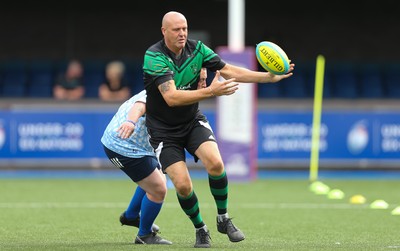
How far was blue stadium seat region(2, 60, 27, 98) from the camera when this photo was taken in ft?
75.3

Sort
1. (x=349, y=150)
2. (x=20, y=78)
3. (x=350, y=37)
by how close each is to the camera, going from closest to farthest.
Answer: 1. (x=349, y=150)
2. (x=20, y=78)
3. (x=350, y=37)

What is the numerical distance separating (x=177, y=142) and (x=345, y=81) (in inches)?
599

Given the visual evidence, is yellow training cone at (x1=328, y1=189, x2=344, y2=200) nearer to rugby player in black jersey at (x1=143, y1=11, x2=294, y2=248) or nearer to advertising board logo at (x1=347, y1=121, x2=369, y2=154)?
advertising board logo at (x1=347, y1=121, x2=369, y2=154)

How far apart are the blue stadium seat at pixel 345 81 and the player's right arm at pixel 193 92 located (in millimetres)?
15001

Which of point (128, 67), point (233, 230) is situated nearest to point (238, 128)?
point (128, 67)

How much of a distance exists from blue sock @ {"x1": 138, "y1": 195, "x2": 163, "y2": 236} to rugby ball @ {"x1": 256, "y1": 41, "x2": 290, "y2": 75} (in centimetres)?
157

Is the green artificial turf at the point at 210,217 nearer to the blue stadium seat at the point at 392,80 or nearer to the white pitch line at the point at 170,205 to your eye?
the white pitch line at the point at 170,205

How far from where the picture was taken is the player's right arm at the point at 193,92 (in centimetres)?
822

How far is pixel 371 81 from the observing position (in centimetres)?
2345

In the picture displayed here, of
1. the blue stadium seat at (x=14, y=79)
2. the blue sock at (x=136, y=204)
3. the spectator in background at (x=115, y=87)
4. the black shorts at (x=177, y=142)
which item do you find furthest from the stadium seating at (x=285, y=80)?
the black shorts at (x=177, y=142)

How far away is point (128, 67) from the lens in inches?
946

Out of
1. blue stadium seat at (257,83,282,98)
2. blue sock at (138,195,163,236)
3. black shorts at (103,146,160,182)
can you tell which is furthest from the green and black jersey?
blue stadium seat at (257,83,282,98)

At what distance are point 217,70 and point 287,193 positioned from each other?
6494 mm

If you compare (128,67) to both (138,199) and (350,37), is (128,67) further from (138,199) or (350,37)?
(138,199)
